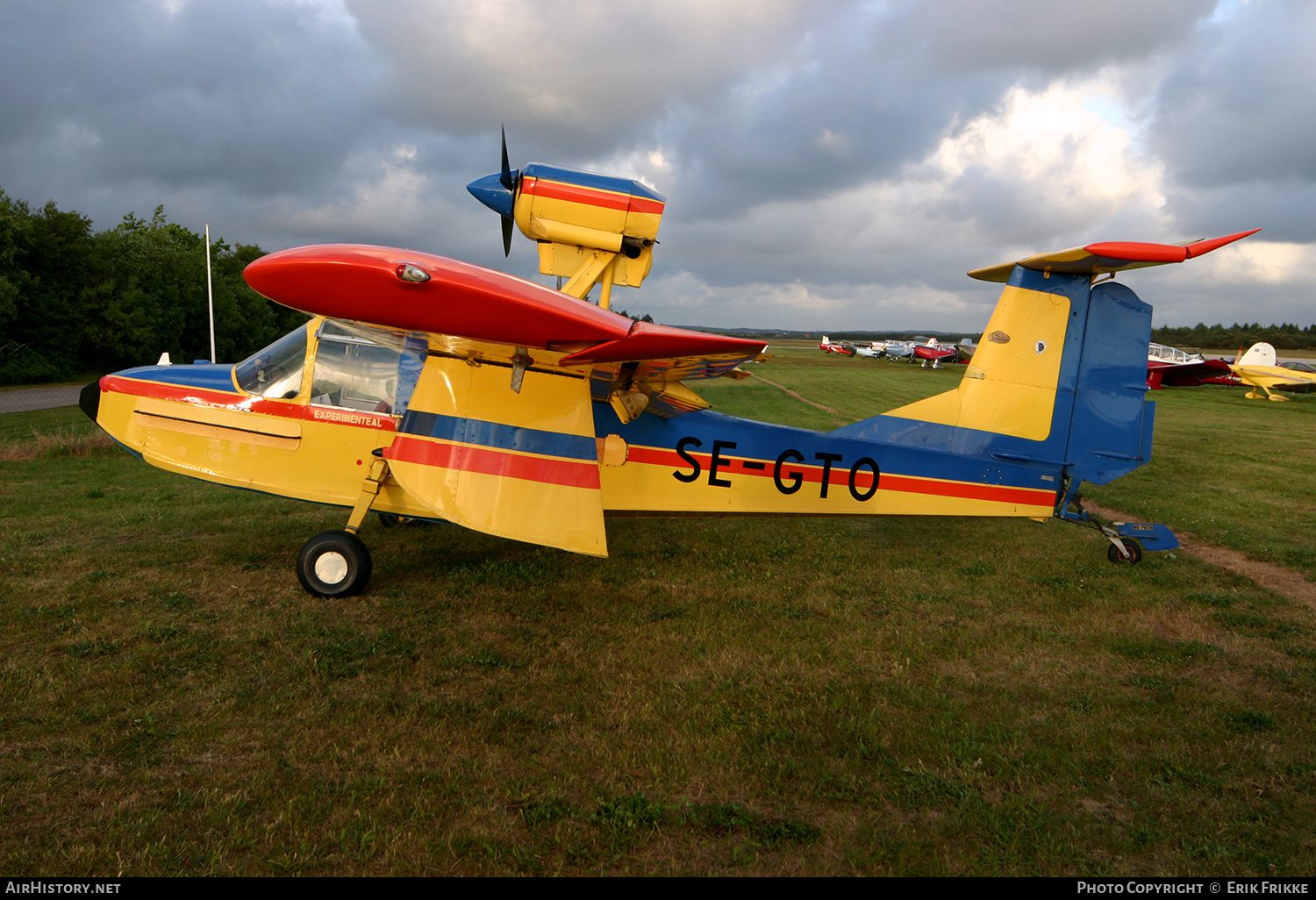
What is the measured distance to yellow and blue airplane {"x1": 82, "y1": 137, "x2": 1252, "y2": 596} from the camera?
4645 mm

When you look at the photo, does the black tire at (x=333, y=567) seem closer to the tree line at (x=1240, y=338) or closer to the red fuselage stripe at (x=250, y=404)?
the red fuselage stripe at (x=250, y=404)

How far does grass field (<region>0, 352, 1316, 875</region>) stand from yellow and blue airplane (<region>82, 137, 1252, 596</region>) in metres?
0.78

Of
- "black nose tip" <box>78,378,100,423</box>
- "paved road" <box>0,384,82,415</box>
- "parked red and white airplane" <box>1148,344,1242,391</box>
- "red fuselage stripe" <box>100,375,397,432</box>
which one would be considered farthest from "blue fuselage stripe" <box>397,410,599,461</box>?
"parked red and white airplane" <box>1148,344,1242,391</box>

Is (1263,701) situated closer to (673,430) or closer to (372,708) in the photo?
(673,430)

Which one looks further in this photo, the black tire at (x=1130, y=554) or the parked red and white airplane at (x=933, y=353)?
the parked red and white airplane at (x=933, y=353)

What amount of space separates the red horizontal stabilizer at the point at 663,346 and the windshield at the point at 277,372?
2.89 metres

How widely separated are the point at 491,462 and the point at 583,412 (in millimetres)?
859

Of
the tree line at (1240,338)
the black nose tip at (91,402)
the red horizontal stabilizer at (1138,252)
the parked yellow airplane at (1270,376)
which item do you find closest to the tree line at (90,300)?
the black nose tip at (91,402)

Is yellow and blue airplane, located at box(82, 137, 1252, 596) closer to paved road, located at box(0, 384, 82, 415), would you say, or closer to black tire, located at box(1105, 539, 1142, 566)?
black tire, located at box(1105, 539, 1142, 566)

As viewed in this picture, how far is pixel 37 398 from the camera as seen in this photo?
27.3 meters

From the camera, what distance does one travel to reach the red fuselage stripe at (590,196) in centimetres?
680

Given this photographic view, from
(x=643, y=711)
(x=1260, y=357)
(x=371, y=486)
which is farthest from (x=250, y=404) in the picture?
(x=1260, y=357)

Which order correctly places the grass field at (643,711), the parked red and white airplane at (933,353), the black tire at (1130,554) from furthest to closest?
the parked red and white airplane at (933,353), the black tire at (1130,554), the grass field at (643,711)

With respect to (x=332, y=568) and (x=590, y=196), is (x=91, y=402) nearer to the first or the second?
(x=332, y=568)
